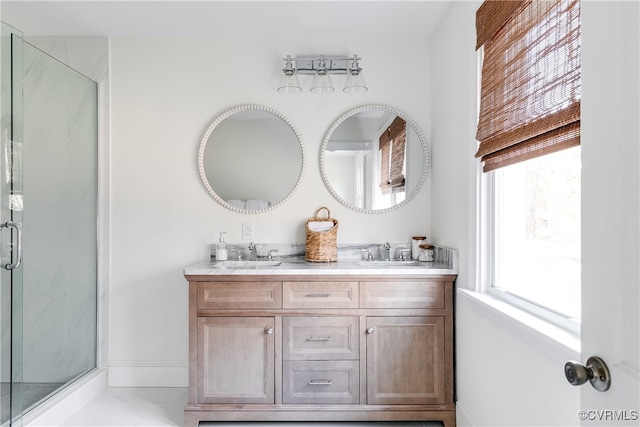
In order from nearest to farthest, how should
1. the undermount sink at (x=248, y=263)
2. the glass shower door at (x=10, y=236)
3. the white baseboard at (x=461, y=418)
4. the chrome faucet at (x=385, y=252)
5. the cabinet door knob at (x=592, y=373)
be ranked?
the cabinet door knob at (x=592, y=373)
the glass shower door at (x=10, y=236)
the white baseboard at (x=461, y=418)
the undermount sink at (x=248, y=263)
the chrome faucet at (x=385, y=252)

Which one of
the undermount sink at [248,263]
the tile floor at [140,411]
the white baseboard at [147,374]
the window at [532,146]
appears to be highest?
the window at [532,146]

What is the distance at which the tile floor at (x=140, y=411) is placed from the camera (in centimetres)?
226

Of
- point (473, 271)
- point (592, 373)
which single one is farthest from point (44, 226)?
point (592, 373)

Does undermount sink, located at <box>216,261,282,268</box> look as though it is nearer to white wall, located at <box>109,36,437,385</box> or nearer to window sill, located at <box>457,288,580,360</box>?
white wall, located at <box>109,36,437,385</box>

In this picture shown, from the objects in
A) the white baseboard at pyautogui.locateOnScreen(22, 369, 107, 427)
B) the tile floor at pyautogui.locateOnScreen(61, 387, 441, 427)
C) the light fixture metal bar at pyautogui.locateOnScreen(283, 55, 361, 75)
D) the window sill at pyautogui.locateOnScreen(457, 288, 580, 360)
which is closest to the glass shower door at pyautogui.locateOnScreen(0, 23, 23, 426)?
the white baseboard at pyautogui.locateOnScreen(22, 369, 107, 427)

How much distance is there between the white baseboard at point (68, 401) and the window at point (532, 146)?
2.36 meters

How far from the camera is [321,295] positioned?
2238 millimetres

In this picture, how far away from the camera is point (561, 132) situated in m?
1.26

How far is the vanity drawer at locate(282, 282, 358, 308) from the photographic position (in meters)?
2.23

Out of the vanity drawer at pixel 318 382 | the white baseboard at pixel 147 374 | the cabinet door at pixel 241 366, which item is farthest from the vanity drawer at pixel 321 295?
the white baseboard at pixel 147 374

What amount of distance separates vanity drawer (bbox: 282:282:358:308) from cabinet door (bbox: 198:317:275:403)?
161 mm

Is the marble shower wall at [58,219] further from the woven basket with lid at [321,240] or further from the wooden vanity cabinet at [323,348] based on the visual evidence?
the woven basket with lid at [321,240]

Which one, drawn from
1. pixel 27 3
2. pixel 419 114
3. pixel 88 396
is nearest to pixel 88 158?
pixel 27 3

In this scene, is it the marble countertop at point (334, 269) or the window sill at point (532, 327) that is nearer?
the window sill at point (532, 327)
